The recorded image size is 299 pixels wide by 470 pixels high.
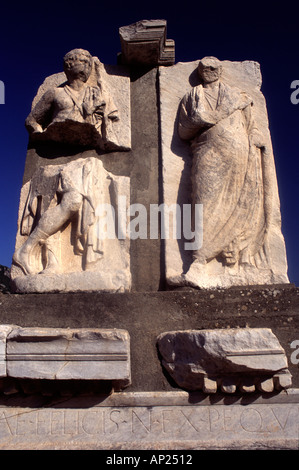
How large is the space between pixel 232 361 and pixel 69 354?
110 centimetres

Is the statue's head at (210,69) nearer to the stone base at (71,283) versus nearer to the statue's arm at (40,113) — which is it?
the statue's arm at (40,113)

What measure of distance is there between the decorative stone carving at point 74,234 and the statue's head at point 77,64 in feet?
3.23

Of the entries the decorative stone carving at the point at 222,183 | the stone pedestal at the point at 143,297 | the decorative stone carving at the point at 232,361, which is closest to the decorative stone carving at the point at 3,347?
the stone pedestal at the point at 143,297

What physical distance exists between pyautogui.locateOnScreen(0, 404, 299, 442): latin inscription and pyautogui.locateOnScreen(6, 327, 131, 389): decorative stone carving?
27cm

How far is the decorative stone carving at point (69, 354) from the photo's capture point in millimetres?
2434

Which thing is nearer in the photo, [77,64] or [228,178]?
[228,178]

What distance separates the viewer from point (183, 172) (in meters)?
3.62

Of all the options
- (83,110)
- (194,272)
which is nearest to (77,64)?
(83,110)

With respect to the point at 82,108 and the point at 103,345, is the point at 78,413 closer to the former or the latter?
the point at 103,345

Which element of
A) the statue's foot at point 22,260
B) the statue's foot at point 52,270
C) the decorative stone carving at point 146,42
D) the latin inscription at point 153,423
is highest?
the decorative stone carving at point 146,42

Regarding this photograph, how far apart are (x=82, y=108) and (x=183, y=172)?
1227 millimetres

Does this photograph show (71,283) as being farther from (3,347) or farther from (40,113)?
(40,113)

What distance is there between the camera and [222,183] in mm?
3385
